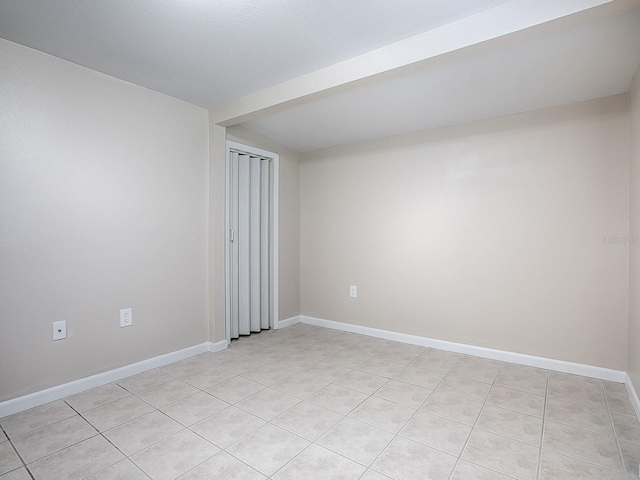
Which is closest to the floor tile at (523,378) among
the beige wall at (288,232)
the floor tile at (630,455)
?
the floor tile at (630,455)

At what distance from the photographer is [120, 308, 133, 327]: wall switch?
8.05ft

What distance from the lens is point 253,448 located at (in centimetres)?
164

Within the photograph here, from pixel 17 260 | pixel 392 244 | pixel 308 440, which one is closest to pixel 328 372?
pixel 308 440

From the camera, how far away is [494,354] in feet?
9.29

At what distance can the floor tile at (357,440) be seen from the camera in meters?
1.60

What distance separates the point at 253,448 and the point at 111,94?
240 cm

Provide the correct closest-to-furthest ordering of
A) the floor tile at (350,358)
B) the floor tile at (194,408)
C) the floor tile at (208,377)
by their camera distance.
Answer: the floor tile at (194,408)
the floor tile at (208,377)
the floor tile at (350,358)

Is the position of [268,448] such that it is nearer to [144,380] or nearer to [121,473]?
[121,473]

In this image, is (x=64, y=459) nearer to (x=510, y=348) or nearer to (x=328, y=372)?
(x=328, y=372)

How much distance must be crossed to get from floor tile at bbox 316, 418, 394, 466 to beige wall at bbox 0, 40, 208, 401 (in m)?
1.62

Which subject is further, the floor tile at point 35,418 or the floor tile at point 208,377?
the floor tile at point 208,377

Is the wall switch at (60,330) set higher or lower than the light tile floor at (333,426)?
higher

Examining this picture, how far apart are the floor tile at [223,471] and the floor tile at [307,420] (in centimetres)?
34

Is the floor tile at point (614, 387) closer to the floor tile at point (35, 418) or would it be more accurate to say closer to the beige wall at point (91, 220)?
the beige wall at point (91, 220)
